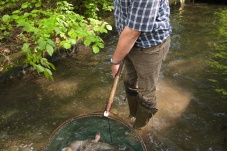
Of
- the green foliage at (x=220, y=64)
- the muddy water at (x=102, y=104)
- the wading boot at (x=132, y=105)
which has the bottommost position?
the green foliage at (x=220, y=64)

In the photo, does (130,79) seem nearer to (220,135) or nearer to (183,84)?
(220,135)

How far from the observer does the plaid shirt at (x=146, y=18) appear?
1898mm

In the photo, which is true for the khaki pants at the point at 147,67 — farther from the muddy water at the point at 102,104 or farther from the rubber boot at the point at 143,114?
the muddy water at the point at 102,104

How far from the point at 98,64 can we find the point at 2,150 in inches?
107

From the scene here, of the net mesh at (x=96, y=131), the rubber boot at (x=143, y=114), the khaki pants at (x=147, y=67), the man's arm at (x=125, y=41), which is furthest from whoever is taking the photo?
the rubber boot at (x=143, y=114)

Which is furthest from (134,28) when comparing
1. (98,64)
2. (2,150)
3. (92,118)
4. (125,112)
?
(98,64)

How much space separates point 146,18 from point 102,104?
2.31 metres

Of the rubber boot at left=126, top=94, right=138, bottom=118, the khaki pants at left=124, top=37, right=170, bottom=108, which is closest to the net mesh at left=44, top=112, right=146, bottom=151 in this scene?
the khaki pants at left=124, top=37, right=170, bottom=108

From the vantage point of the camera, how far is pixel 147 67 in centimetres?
255

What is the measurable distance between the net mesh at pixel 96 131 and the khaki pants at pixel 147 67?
509 millimetres

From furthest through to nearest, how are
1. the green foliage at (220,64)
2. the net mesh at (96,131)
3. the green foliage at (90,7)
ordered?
the green foliage at (90,7), the green foliage at (220,64), the net mesh at (96,131)

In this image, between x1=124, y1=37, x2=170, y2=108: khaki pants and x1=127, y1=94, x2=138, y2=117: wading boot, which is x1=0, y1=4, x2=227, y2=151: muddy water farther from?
x1=124, y1=37, x2=170, y2=108: khaki pants

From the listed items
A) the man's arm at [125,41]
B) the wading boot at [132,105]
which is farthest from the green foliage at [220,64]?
the man's arm at [125,41]

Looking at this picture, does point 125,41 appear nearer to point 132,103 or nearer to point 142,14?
point 142,14
